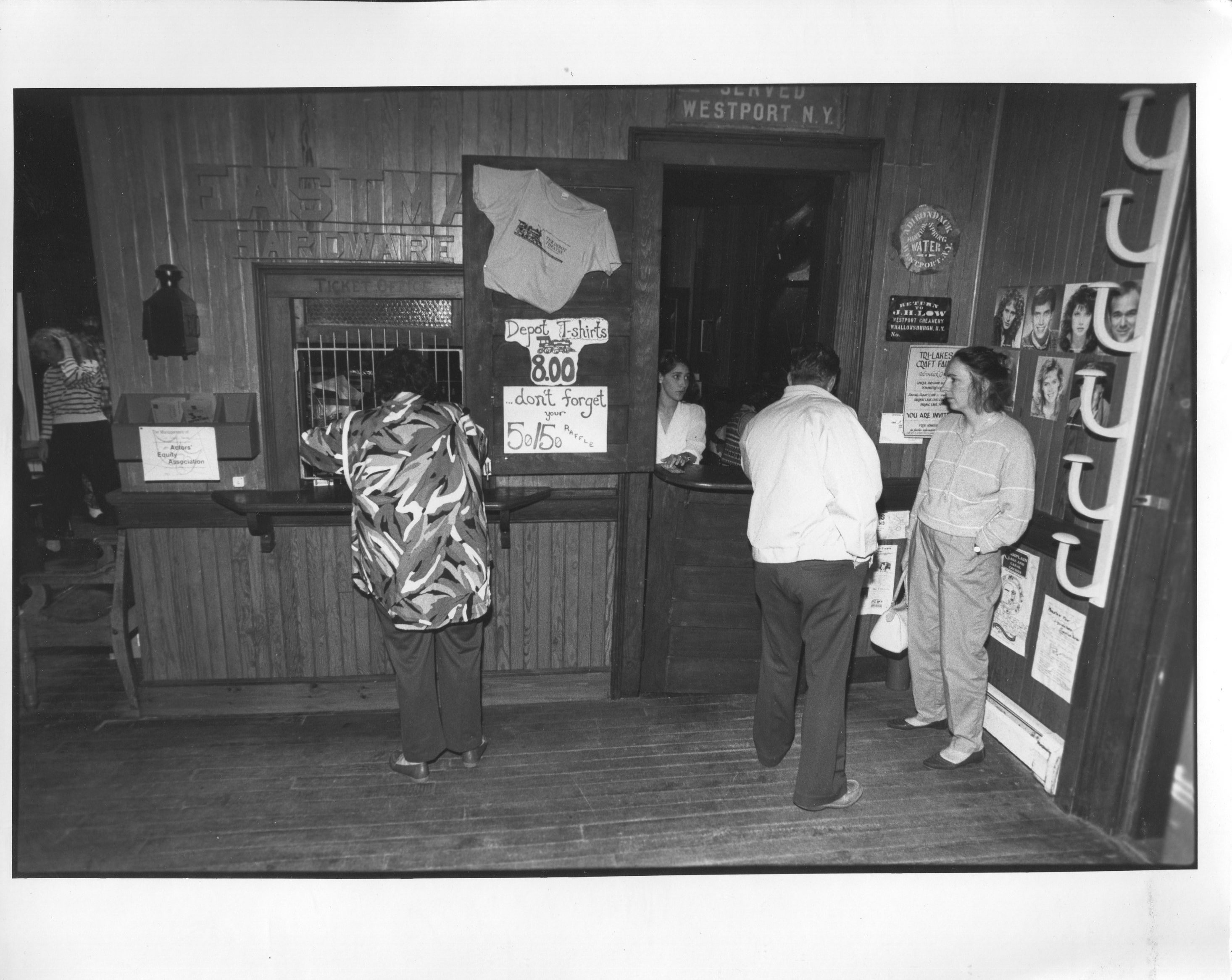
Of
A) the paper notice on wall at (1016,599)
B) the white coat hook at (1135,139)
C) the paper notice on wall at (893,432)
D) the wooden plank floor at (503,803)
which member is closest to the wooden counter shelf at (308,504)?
the wooden plank floor at (503,803)

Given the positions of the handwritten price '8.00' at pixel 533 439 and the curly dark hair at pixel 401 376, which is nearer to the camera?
the curly dark hair at pixel 401 376

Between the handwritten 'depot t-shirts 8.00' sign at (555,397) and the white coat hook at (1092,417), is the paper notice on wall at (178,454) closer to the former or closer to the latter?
the handwritten 'depot t-shirts 8.00' sign at (555,397)

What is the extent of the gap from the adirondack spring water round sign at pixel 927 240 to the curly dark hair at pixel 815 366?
106 centimetres

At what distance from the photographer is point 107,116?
296 centimetres

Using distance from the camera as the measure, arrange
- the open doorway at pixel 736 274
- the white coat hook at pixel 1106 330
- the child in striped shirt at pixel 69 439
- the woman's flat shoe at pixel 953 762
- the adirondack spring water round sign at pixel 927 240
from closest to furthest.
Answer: the white coat hook at pixel 1106 330
the woman's flat shoe at pixel 953 762
the adirondack spring water round sign at pixel 927 240
the child in striped shirt at pixel 69 439
the open doorway at pixel 736 274

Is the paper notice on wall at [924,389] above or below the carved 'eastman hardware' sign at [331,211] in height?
below

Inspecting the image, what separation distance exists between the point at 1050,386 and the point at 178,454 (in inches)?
149

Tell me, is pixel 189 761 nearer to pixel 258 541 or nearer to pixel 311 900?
pixel 258 541

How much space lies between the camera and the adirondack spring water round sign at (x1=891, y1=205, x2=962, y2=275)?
343 cm

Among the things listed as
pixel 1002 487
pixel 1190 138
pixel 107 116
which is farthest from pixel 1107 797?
pixel 107 116

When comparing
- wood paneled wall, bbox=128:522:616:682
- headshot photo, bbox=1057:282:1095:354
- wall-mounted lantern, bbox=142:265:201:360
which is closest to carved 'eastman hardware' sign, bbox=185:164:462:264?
wall-mounted lantern, bbox=142:265:201:360

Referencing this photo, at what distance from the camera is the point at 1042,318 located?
3088 mm

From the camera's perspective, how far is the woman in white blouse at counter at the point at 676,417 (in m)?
3.78

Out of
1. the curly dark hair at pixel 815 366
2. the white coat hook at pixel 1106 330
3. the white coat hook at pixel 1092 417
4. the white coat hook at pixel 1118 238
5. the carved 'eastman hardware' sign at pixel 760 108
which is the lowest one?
the white coat hook at pixel 1092 417
